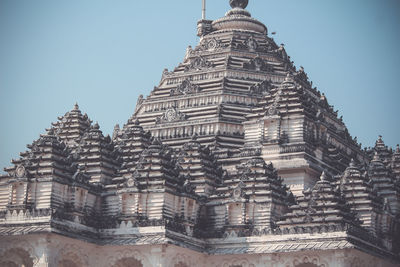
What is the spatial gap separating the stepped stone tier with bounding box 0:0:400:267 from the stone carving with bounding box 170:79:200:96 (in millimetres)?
2857

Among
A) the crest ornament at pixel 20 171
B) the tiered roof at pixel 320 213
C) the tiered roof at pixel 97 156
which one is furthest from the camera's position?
the tiered roof at pixel 97 156

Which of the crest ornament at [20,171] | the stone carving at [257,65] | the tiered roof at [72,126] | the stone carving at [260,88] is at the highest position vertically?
the stone carving at [257,65]

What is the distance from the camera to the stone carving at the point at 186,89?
255 ft

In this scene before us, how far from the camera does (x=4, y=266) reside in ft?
201

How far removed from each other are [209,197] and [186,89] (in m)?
16.6

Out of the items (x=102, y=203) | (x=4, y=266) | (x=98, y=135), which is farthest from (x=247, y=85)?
(x=4, y=266)

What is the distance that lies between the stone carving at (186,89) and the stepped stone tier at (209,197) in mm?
2857

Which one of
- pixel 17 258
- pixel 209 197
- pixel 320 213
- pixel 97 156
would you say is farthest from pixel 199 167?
pixel 17 258

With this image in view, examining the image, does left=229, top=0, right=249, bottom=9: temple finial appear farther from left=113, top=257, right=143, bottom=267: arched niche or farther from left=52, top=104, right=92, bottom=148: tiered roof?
left=113, top=257, right=143, bottom=267: arched niche

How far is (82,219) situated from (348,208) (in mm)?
15481

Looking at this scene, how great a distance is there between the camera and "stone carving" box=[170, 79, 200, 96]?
77625 mm

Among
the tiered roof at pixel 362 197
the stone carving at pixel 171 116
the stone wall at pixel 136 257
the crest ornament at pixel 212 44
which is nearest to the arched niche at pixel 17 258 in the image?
the stone wall at pixel 136 257

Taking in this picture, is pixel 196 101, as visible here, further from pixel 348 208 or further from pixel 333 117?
pixel 348 208

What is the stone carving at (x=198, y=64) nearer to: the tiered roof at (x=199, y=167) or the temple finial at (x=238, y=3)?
the temple finial at (x=238, y=3)
